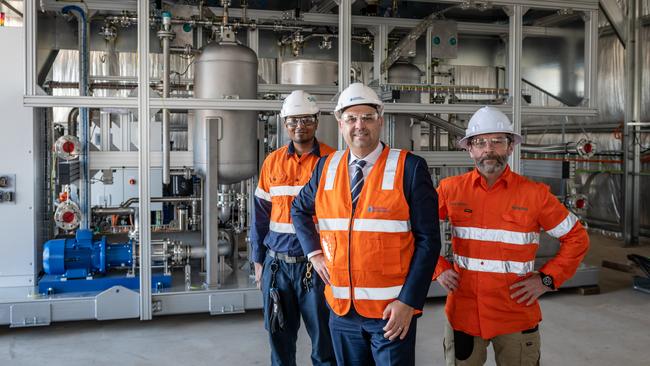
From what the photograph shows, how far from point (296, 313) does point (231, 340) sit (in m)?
1.42

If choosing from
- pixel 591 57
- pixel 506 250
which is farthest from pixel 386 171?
pixel 591 57

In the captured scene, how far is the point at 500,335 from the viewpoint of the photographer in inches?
99.9

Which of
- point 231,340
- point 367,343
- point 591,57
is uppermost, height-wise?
point 591,57

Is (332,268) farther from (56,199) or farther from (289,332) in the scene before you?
(56,199)

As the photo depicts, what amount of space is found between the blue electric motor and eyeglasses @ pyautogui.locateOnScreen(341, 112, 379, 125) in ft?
10.8

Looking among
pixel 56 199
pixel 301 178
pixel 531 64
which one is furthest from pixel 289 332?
pixel 531 64

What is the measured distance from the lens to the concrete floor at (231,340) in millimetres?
4246

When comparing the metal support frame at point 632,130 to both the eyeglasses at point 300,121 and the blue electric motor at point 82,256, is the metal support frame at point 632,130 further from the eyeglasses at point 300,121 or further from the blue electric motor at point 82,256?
the blue electric motor at point 82,256

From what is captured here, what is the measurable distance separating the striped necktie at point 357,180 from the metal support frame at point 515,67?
11.6 ft

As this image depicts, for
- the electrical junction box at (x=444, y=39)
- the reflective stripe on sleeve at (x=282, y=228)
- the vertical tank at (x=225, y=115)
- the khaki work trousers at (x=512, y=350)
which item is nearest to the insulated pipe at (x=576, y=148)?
the electrical junction box at (x=444, y=39)

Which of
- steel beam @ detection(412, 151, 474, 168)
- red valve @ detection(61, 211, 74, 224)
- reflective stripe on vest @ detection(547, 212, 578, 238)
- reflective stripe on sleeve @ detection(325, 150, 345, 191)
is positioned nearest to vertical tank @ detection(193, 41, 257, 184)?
red valve @ detection(61, 211, 74, 224)

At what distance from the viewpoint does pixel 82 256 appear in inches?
198

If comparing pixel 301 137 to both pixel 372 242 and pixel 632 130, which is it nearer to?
pixel 372 242

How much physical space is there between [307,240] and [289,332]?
985 millimetres
